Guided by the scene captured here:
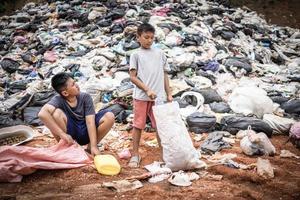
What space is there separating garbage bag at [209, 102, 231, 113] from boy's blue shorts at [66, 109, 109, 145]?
6.36ft

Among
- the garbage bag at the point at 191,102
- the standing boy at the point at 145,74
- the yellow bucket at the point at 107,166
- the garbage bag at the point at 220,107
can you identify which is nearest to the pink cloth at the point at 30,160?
the yellow bucket at the point at 107,166

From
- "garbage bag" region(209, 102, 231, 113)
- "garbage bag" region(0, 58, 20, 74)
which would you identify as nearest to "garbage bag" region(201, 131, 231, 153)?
"garbage bag" region(209, 102, 231, 113)

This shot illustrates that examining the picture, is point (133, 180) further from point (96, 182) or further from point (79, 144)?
point (79, 144)

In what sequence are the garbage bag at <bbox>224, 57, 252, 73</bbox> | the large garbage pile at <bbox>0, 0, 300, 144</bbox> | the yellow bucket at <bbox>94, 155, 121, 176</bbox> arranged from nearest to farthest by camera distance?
1. the yellow bucket at <bbox>94, 155, 121, 176</bbox>
2. the large garbage pile at <bbox>0, 0, 300, 144</bbox>
3. the garbage bag at <bbox>224, 57, 252, 73</bbox>

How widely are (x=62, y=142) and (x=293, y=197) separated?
2.01 metres

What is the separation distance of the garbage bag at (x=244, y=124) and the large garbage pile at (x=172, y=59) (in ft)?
0.04

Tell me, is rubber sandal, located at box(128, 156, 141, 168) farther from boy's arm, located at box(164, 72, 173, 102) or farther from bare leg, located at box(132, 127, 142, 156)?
boy's arm, located at box(164, 72, 173, 102)

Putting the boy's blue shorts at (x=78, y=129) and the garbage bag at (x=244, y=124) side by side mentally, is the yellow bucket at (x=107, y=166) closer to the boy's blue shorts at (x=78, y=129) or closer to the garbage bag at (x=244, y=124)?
the boy's blue shorts at (x=78, y=129)

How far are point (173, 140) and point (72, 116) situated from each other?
103cm

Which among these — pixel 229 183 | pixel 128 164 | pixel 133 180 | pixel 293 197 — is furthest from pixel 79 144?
pixel 293 197

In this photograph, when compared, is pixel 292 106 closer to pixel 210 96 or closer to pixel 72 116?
pixel 210 96

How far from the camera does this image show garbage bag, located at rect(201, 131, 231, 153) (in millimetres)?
3898

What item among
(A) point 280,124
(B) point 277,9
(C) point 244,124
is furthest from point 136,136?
(B) point 277,9

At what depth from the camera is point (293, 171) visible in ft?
11.1
